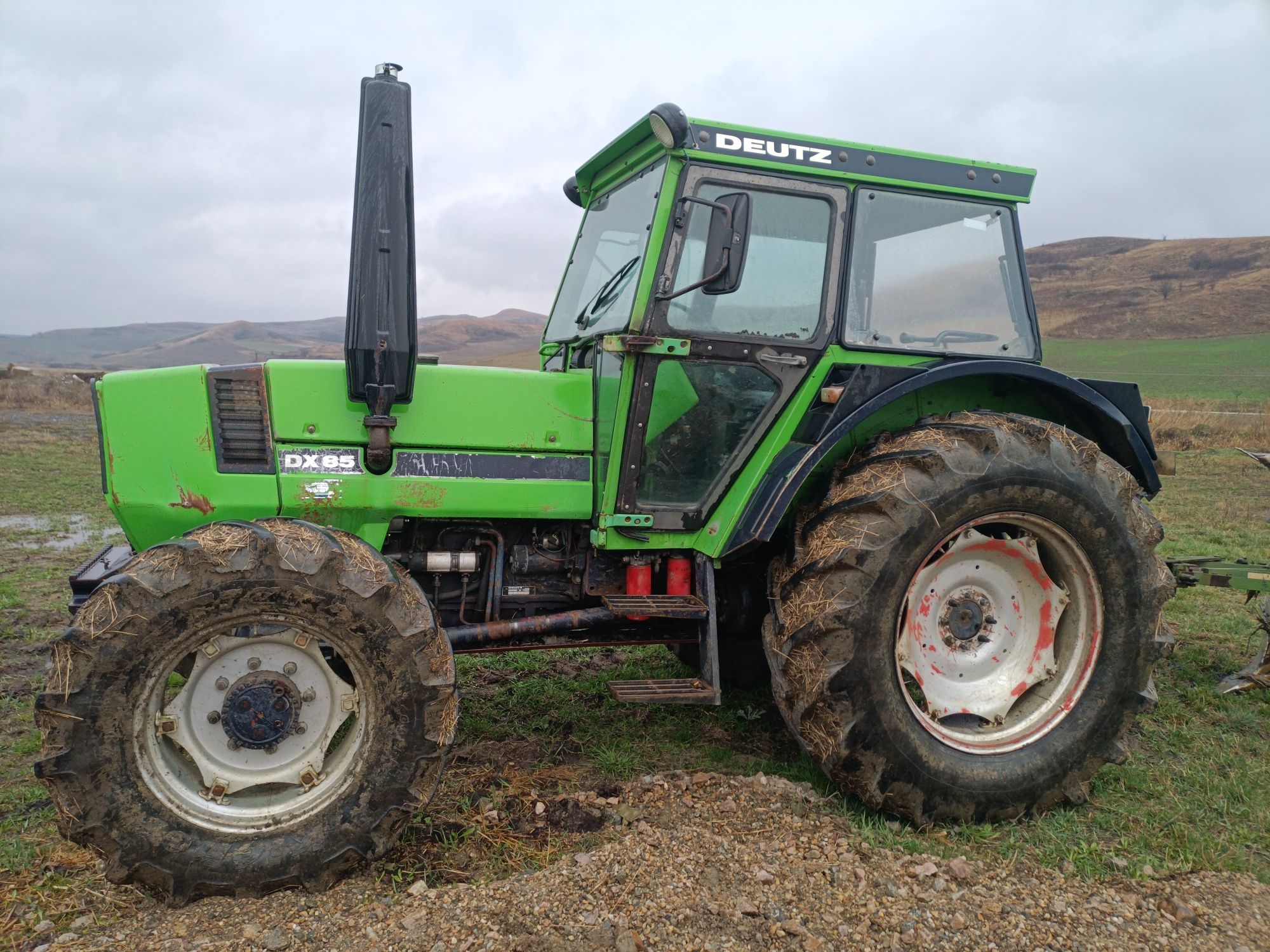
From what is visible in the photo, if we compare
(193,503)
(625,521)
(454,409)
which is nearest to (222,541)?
(193,503)

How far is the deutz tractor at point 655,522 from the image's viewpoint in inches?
109

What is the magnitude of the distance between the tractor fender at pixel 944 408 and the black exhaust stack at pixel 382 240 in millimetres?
1495

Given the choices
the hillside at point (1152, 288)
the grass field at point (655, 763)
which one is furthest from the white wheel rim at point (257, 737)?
the hillside at point (1152, 288)

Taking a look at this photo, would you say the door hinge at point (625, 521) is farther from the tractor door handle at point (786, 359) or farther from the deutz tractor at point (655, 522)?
the tractor door handle at point (786, 359)

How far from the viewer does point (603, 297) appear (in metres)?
3.80

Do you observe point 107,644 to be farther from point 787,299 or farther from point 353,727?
point 787,299

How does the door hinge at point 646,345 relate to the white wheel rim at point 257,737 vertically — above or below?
above

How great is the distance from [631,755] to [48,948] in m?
2.16

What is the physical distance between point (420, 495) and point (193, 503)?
82 centimetres

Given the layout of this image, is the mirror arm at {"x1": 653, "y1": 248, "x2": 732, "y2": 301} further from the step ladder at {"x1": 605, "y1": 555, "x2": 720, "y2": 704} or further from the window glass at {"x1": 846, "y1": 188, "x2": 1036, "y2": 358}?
the step ladder at {"x1": 605, "y1": 555, "x2": 720, "y2": 704}

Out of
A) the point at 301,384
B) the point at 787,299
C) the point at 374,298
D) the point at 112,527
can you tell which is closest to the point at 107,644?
the point at 301,384

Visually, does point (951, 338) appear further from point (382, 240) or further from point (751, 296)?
point (382, 240)

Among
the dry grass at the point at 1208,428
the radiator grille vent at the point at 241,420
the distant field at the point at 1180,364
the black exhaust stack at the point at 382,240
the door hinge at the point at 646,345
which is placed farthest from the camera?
the distant field at the point at 1180,364

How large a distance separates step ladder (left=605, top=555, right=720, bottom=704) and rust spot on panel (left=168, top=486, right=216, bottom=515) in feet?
5.10
